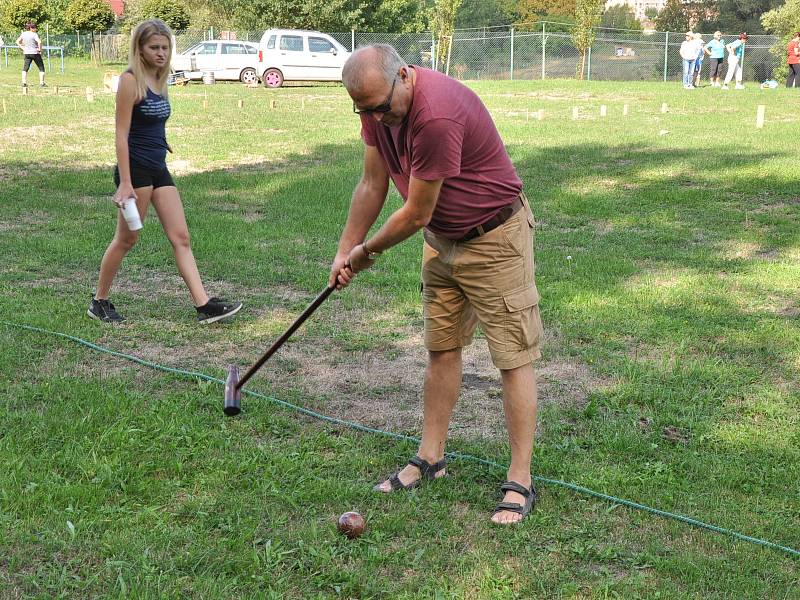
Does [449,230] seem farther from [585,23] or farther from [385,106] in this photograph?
[585,23]

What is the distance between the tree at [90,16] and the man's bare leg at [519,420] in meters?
35.8

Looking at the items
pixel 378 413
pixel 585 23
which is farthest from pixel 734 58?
pixel 378 413

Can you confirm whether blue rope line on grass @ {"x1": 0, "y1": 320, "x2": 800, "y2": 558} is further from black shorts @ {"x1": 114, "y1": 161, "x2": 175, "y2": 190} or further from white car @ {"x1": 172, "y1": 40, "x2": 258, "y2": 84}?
white car @ {"x1": 172, "y1": 40, "x2": 258, "y2": 84}

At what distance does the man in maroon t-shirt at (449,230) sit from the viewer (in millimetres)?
3008

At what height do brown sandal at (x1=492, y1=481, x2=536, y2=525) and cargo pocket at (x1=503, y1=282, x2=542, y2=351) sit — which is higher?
cargo pocket at (x1=503, y1=282, x2=542, y2=351)

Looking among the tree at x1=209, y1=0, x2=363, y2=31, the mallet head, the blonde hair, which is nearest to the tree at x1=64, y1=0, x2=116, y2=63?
the tree at x1=209, y1=0, x2=363, y2=31

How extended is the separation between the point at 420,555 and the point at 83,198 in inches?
295

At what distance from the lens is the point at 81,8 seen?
35.3 meters

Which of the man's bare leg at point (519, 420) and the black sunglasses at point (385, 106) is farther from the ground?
the black sunglasses at point (385, 106)

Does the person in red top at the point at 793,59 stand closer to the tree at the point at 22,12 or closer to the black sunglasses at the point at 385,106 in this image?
the black sunglasses at the point at 385,106

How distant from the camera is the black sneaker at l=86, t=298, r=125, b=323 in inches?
225

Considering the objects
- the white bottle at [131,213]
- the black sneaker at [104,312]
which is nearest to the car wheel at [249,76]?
the black sneaker at [104,312]

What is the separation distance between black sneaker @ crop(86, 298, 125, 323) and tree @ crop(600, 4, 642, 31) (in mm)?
57123

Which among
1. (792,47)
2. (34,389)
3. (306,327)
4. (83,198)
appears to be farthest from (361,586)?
(792,47)
